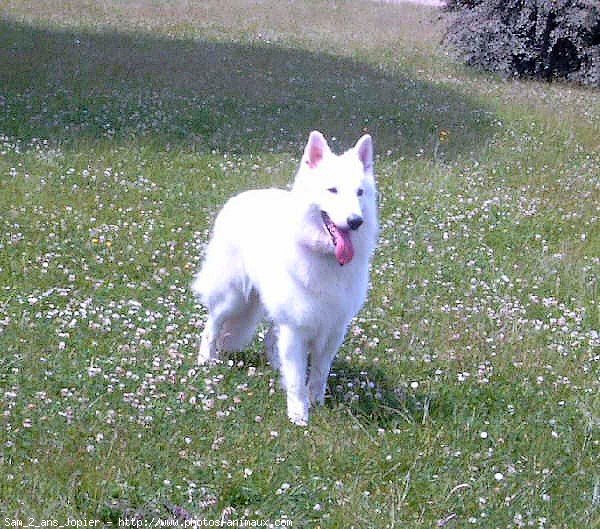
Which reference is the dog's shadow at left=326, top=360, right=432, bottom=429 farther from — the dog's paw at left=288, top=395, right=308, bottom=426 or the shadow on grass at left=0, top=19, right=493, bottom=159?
the shadow on grass at left=0, top=19, right=493, bottom=159

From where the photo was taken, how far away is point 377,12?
26.5 meters

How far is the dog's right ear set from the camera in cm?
Result: 537

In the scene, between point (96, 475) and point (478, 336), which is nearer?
point (96, 475)

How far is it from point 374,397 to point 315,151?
1613mm

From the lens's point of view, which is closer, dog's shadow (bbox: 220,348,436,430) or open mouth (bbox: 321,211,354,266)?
open mouth (bbox: 321,211,354,266)

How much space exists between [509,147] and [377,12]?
1501 centimetres

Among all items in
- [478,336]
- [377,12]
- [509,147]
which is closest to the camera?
[478,336]

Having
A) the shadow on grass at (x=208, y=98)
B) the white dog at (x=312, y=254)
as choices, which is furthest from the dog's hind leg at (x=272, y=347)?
the shadow on grass at (x=208, y=98)

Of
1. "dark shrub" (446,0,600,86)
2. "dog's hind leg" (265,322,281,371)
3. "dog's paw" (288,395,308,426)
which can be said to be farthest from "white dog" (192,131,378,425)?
"dark shrub" (446,0,600,86)

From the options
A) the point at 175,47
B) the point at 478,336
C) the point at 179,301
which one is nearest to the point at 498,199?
the point at 478,336

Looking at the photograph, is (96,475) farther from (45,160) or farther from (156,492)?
(45,160)

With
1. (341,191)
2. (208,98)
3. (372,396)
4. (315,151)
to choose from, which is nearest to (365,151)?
(315,151)

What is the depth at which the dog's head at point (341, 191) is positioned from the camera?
16.8 feet

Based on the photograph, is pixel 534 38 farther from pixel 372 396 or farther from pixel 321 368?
pixel 321 368
